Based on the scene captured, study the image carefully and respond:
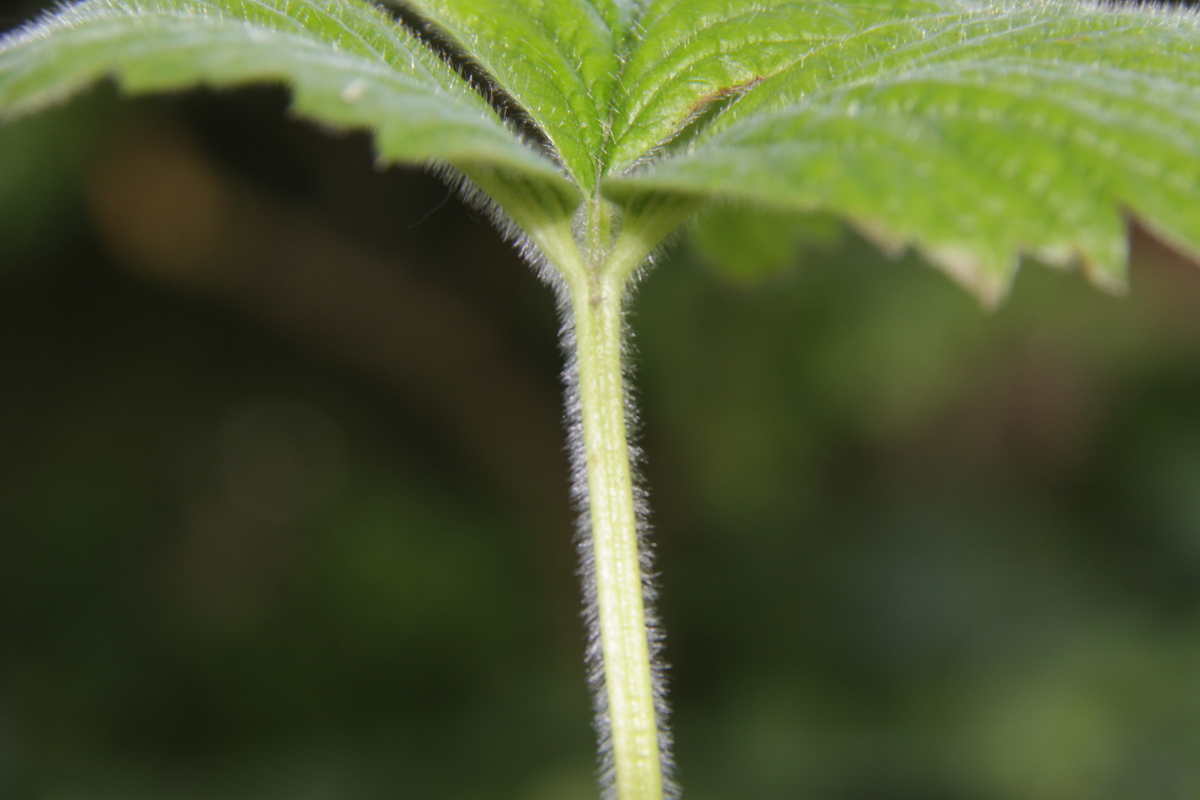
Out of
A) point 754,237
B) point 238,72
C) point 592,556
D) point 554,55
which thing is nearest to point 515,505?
point 754,237

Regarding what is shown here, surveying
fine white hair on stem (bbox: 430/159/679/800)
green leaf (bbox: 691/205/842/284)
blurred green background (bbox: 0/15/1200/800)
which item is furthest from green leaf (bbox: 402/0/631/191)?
blurred green background (bbox: 0/15/1200/800)

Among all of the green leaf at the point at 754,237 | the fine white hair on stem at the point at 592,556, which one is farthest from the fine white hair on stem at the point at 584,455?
the green leaf at the point at 754,237

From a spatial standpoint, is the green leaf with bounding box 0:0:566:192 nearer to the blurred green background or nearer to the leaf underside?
the leaf underside

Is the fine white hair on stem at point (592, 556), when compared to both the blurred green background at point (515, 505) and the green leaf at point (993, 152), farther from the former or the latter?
the blurred green background at point (515, 505)

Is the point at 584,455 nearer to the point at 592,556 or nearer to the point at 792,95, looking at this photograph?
the point at 592,556

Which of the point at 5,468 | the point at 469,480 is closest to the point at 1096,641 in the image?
the point at 469,480
